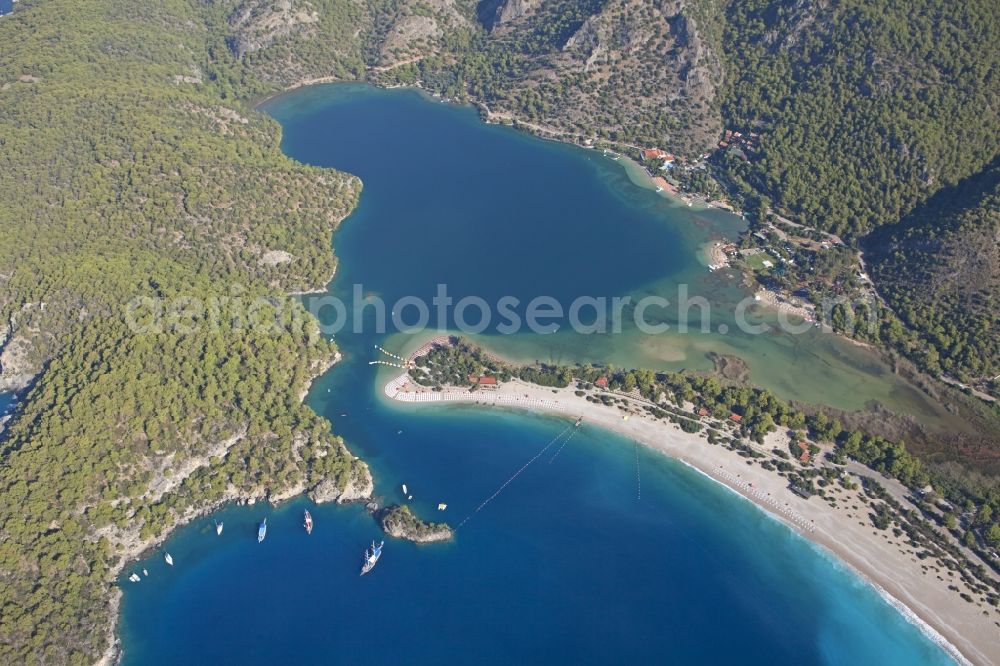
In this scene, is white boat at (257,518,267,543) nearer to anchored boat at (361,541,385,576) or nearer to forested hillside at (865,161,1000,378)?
anchored boat at (361,541,385,576)

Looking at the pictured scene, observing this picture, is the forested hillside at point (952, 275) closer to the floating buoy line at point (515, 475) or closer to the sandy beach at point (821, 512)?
the sandy beach at point (821, 512)

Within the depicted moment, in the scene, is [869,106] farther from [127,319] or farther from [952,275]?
[127,319]

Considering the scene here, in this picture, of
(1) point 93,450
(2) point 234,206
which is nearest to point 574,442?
(1) point 93,450

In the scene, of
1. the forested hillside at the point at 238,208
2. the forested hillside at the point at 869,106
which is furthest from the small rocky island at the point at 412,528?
the forested hillside at the point at 869,106

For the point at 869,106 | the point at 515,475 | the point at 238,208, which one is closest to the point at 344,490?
the point at 515,475

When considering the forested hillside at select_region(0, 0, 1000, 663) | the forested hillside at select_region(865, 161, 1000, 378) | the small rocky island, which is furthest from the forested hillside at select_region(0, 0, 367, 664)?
the forested hillside at select_region(865, 161, 1000, 378)
